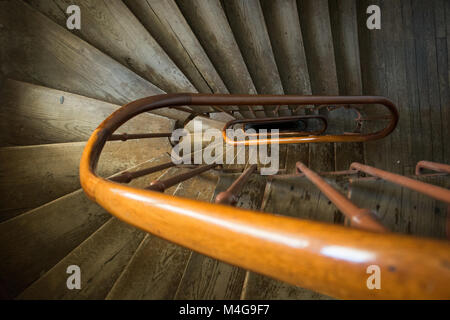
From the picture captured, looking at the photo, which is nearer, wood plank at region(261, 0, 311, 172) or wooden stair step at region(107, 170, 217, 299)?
wooden stair step at region(107, 170, 217, 299)

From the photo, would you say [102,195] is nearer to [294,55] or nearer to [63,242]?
[63,242]

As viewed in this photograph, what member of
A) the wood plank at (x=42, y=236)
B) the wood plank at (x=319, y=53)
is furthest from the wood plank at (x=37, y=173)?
the wood plank at (x=319, y=53)

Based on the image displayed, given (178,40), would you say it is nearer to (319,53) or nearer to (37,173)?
(37,173)

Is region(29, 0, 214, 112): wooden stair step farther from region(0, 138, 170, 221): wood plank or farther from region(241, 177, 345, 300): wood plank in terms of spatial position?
region(241, 177, 345, 300): wood plank

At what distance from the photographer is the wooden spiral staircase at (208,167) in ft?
0.81

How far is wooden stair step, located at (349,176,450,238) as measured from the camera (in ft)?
2.40

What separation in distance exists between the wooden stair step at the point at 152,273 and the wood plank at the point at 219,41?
1.56m

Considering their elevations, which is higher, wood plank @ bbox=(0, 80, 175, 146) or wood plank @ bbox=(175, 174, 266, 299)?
wood plank @ bbox=(0, 80, 175, 146)

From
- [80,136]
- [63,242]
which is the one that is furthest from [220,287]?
[80,136]

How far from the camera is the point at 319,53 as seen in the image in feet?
6.82

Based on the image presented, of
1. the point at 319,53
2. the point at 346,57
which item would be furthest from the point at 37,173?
the point at 346,57

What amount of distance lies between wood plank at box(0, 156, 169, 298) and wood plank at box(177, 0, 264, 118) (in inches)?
57.7

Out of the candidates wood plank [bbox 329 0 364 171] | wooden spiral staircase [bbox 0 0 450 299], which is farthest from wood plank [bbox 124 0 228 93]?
wood plank [bbox 329 0 364 171]
